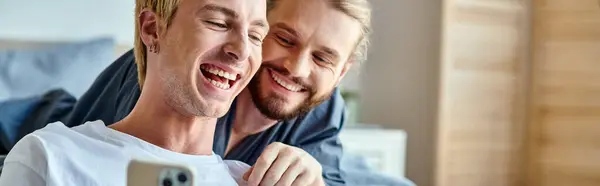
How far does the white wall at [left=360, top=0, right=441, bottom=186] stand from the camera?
274 cm

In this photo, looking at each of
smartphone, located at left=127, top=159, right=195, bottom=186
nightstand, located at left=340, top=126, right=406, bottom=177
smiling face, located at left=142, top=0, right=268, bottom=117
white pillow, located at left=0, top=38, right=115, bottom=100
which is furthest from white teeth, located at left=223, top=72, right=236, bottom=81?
nightstand, located at left=340, top=126, right=406, bottom=177

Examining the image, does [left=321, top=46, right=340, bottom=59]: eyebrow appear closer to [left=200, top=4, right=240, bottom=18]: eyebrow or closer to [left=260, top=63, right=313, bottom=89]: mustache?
[left=260, top=63, right=313, bottom=89]: mustache

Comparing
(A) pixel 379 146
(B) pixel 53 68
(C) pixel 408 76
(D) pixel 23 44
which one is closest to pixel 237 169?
(B) pixel 53 68

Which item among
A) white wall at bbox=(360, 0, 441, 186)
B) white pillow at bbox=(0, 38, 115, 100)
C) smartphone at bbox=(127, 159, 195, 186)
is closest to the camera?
smartphone at bbox=(127, 159, 195, 186)

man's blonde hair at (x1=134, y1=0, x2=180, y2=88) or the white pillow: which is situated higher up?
man's blonde hair at (x1=134, y1=0, x2=180, y2=88)

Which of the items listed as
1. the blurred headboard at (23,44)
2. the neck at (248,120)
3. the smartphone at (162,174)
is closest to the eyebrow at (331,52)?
the neck at (248,120)

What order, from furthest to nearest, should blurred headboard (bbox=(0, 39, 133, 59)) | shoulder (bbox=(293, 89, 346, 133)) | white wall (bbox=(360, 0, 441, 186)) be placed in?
white wall (bbox=(360, 0, 441, 186))
blurred headboard (bbox=(0, 39, 133, 59))
shoulder (bbox=(293, 89, 346, 133))

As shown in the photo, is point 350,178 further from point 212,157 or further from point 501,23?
point 501,23

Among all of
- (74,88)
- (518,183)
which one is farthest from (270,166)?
(518,183)

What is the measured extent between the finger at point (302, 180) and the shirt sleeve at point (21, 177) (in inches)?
10.4

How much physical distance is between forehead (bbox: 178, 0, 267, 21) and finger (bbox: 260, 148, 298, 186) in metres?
0.14

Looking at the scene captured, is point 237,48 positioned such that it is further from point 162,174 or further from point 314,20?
point 162,174

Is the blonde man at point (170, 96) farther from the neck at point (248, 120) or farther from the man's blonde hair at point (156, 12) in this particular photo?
the neck at point (248, 120)

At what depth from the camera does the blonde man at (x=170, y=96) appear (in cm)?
71
